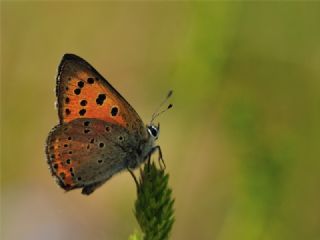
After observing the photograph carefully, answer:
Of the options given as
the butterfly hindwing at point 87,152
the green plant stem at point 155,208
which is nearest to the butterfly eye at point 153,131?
the butterfly hindwing at point 87,152

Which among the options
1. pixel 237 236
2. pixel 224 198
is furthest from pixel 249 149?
pixel 224 198

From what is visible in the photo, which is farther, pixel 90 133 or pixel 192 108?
pixel 192 108

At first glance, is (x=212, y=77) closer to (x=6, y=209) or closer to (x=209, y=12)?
(x=209, y=12)

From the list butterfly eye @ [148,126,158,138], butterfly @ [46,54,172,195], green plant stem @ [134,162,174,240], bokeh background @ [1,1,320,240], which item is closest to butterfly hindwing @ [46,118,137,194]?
butterfly @ [46,54,172,195]

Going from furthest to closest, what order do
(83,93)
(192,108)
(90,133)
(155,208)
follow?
(192,108) < (90,133) < (83,93) < (155,208)

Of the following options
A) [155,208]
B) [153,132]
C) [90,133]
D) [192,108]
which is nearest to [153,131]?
[153,132]

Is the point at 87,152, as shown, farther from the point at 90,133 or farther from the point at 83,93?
the point at 83,93

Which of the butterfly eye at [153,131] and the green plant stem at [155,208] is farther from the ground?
the butterfly eye at [153,131]

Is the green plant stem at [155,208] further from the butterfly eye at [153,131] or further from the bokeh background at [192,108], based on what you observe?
the bokeh background at [192,108]
